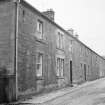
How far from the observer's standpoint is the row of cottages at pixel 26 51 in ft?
45.1

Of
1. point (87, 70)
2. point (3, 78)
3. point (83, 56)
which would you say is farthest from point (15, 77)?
point (87, 70)

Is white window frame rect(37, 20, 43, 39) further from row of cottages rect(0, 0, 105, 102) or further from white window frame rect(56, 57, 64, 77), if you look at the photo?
white window frame rect(56, 57, 64, 77)

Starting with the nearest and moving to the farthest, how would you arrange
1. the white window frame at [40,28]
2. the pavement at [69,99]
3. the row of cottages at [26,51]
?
the pavement at [69,99] → the row of cottages at [26,51] → the white window frame at [40,28]

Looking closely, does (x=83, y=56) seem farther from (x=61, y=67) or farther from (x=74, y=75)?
(x=61, y=67)

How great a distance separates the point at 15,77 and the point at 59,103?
3.37 m

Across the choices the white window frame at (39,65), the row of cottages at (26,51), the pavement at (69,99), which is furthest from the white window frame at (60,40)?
the pavement at (69,99)

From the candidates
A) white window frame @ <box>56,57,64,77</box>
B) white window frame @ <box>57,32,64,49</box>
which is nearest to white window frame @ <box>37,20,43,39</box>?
white window frame @ <box>57,32,64,49</box>

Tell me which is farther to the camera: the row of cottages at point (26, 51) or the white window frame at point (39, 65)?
the white window frame at point (39, 65)

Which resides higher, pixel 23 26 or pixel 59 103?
pixel 23 26

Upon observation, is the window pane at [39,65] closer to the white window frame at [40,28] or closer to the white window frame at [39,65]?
the white window frame at [39,65]

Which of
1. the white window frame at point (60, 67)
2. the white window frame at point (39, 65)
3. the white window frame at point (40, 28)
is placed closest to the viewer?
the white window frame at point (39, 65)

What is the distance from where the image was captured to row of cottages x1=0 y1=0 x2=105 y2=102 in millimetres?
13750

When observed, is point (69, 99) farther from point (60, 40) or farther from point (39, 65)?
point (60, 40)

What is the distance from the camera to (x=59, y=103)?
1273cm
